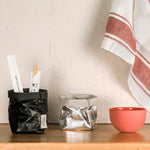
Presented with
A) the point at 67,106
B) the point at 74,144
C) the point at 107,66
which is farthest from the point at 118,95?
the point at 74,144

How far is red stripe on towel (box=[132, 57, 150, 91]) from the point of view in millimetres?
1007

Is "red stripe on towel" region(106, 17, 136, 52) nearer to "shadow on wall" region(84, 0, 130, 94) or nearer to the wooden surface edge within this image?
"shadow on wall" region(84, 0, 130, 94)

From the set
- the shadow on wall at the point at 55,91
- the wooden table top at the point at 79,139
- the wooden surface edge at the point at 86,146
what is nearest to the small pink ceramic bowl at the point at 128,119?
the wooden table top at the point at 79,139

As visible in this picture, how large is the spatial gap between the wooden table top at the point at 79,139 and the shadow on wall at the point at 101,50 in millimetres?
187

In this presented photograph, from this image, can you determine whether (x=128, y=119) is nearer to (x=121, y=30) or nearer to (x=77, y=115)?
(x=77, y=115)

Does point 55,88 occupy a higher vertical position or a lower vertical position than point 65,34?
lower

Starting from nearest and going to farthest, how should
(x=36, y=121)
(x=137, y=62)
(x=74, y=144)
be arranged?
(x=74, y=144) → (x=36, y=121) → (x=137, y=62)

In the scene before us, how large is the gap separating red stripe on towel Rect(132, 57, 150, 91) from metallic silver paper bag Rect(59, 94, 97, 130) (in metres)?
0.20

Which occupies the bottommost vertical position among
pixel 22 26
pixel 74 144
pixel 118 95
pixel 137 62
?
pixel 74 144

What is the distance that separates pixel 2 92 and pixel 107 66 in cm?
38

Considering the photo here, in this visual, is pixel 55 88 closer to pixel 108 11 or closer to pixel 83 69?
pixel 83 69

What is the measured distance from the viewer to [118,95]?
106 cm

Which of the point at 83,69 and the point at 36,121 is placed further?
the point at 83,69

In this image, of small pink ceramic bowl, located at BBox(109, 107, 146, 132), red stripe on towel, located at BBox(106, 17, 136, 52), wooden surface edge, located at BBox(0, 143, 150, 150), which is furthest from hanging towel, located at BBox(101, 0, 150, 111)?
wooden surface edge, located at BBox(0, 143, 150, 150)
